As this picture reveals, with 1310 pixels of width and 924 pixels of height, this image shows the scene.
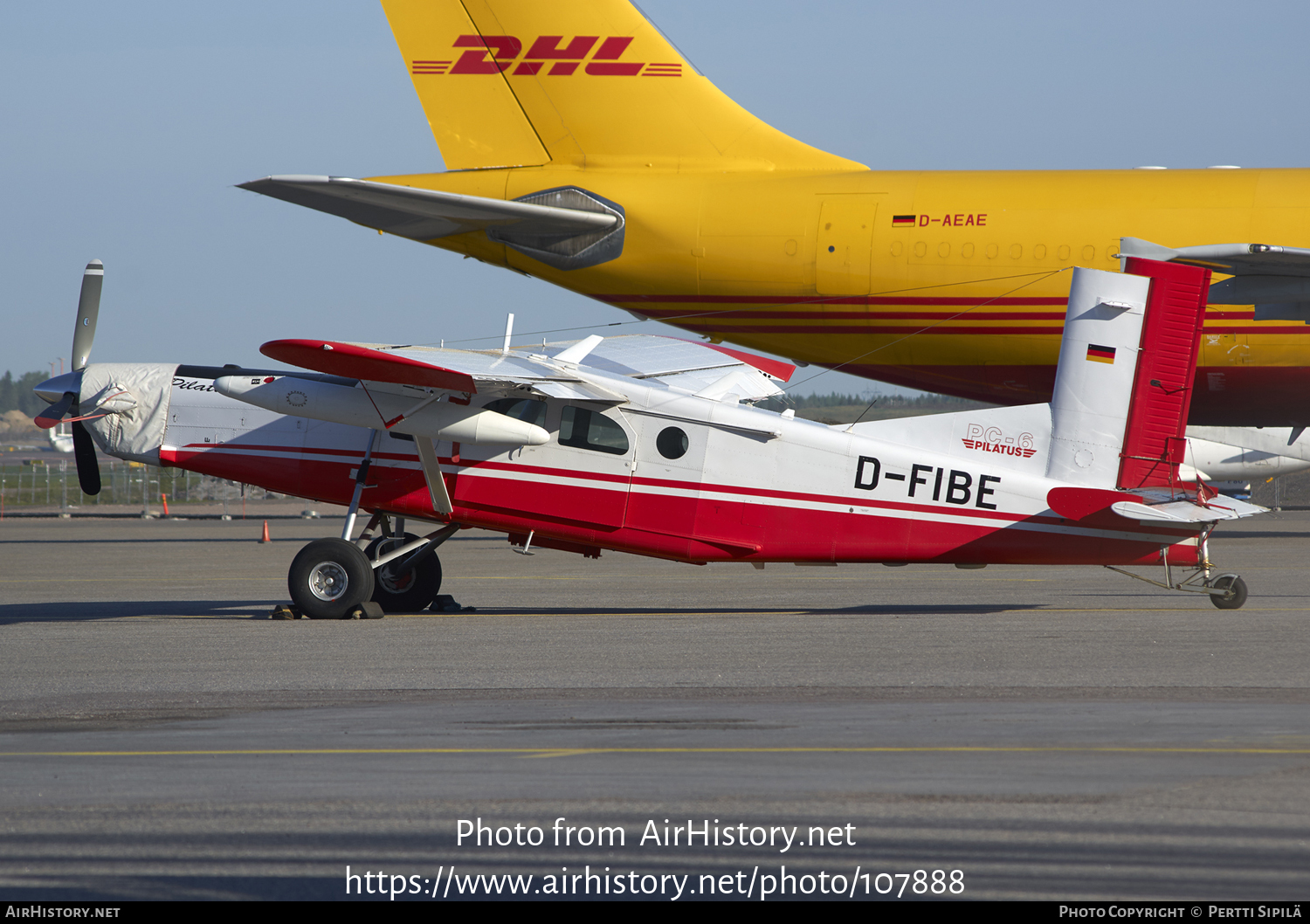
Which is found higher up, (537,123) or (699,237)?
(537,123)

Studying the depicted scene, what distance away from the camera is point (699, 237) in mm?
20281

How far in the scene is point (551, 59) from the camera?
829 inches

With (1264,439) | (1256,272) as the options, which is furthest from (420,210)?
(1264,439)

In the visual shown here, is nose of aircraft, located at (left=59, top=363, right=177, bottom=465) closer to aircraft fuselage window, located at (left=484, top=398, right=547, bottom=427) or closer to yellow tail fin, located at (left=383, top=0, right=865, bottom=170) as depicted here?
aircraft fuselage window, located at (left=484, top=398, right=547, bottom=427)

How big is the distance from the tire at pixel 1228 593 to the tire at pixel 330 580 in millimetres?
8923

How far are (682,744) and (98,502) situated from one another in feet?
196

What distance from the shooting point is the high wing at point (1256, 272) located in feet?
48.4

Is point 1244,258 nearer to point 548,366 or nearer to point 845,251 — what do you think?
point 845,251

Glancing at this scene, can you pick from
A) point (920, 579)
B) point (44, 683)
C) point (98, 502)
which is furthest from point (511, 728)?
point (98, 502)

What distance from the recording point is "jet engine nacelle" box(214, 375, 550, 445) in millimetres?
13445

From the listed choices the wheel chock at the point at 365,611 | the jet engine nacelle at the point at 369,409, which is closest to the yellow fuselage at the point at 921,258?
the jet engine nacelle at the point at 369,409

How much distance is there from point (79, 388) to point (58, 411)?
417 millimetres

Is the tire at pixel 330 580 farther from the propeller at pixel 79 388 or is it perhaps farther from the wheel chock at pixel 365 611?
the propeller at pixel 79 388

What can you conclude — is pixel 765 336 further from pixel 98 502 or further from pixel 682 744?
pixel 98 502
